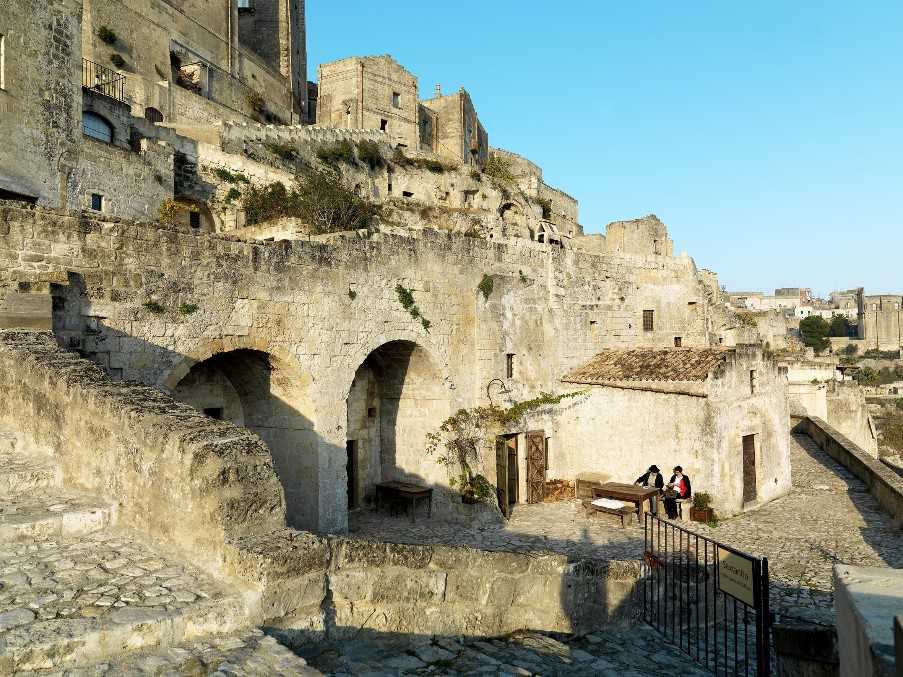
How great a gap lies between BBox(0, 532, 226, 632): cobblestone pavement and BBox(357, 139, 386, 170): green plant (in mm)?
28473

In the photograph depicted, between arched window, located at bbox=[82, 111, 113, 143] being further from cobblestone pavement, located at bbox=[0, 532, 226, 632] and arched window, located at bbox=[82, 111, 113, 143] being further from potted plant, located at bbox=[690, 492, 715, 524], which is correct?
potted plant, located at bbox=[690, 492, 715, 524]

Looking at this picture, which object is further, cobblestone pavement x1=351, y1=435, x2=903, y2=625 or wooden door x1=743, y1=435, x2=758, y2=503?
wooden door x1=743, y1=435, x2=758, y2=503

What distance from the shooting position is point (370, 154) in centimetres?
3194

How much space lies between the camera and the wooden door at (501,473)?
1480 centimetres

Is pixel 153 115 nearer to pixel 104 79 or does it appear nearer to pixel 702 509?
pixel 104 79

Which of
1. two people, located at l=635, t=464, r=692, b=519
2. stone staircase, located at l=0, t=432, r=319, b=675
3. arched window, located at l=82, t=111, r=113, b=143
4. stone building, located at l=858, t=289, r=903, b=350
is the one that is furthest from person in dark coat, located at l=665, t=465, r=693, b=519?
stone building, located at l=858, t=289, r=903, b=350

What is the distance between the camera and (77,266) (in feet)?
28.7

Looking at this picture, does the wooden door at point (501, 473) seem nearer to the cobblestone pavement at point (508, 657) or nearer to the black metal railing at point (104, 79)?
the cobblestone pavement at point (508, 657)

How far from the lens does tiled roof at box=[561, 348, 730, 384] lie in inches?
593

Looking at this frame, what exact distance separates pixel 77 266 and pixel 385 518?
26.4ft

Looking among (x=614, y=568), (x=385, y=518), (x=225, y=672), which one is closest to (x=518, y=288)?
(x=385, y=518)

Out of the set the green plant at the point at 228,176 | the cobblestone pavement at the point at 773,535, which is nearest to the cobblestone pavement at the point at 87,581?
the cobblestone pavement at the point at 773,535

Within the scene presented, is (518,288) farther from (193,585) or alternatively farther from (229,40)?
(229,40)

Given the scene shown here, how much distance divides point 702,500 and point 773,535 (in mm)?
1545
